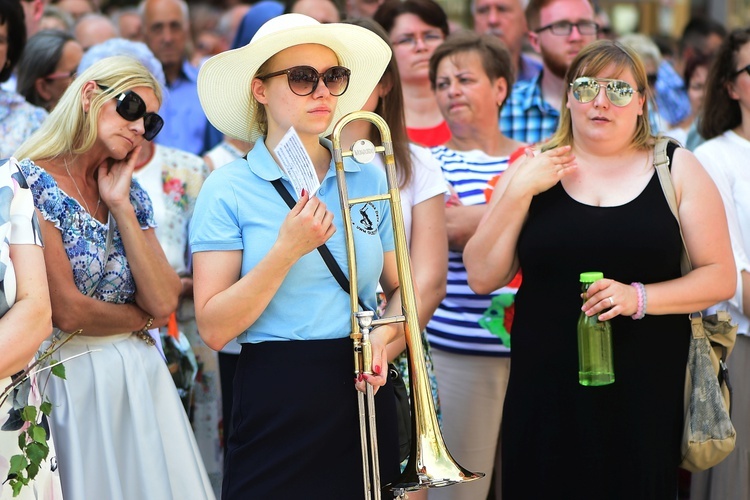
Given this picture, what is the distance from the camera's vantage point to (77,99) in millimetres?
3973

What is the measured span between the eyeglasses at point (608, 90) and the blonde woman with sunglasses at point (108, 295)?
166cm

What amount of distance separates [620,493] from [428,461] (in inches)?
44.5

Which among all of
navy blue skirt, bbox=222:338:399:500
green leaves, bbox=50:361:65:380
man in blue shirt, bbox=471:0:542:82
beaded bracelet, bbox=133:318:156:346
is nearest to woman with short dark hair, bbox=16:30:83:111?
beaded bracelet, bbox=133:318:156:346

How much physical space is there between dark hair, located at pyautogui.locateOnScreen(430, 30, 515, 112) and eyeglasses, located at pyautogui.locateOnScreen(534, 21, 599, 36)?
2.97ft

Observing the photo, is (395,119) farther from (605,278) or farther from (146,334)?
(146,334)

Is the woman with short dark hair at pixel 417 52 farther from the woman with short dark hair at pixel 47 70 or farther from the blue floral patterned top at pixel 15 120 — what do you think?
the blue floral patterned top at pixel 15 120

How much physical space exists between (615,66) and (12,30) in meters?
2.94

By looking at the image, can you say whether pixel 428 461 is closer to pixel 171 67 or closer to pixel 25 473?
pixel 25 473

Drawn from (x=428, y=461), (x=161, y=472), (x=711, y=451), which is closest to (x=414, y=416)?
(x=428, y=461)

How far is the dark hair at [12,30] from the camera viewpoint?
506 cm

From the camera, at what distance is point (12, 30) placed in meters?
5.09

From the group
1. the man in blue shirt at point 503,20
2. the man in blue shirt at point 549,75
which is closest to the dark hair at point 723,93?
the man in blue shirt at point 549,75

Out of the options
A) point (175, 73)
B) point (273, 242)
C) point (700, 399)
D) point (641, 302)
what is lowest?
point (700, 399)

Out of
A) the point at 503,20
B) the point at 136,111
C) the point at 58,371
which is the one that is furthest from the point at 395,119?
the point at 503,20
